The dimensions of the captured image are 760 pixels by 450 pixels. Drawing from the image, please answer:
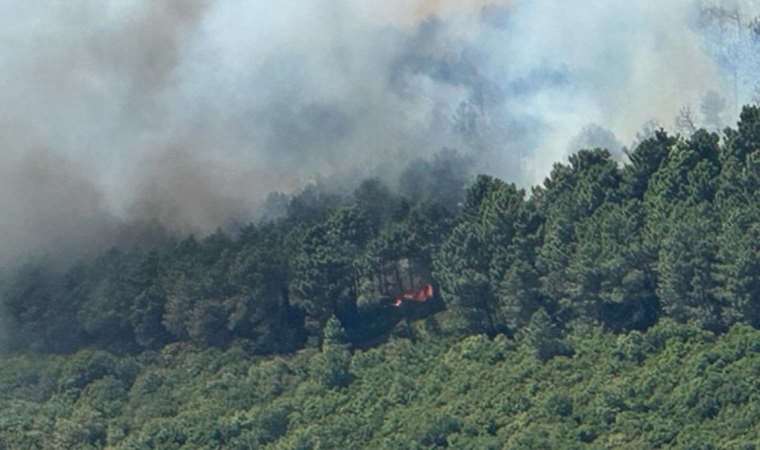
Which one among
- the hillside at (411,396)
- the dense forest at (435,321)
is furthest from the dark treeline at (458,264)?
the hillside at (411,396)

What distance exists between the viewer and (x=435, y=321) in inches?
3068

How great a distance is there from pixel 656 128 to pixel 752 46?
2794 millimetres

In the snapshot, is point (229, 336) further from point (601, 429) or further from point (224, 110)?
point (601, 429)

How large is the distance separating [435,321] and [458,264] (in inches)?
69.7

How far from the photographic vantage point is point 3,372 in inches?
3182

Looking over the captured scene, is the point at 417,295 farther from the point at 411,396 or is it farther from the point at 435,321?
the point at 411,396

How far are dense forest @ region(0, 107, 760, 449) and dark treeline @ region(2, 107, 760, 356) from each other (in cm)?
4

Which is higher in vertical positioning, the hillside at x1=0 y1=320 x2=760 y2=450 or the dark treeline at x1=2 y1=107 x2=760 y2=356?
the dark treeline at x1=2 y1=107 x2=760 y2=356

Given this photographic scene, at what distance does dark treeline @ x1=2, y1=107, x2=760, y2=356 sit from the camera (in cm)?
7438

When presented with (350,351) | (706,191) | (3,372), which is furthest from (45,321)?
(706,191)

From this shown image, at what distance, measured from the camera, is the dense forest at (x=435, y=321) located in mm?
72125

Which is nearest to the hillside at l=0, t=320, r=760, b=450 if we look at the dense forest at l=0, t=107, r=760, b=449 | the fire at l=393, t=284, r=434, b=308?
the dense forest at l=0, t=107, r=760, b=449

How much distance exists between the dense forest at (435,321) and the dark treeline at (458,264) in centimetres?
4

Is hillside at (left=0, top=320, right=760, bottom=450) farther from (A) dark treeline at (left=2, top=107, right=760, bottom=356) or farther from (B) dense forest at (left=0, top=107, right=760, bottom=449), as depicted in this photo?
(A) dark treeline at (left=2, top=107, right=760, bottom=356)
